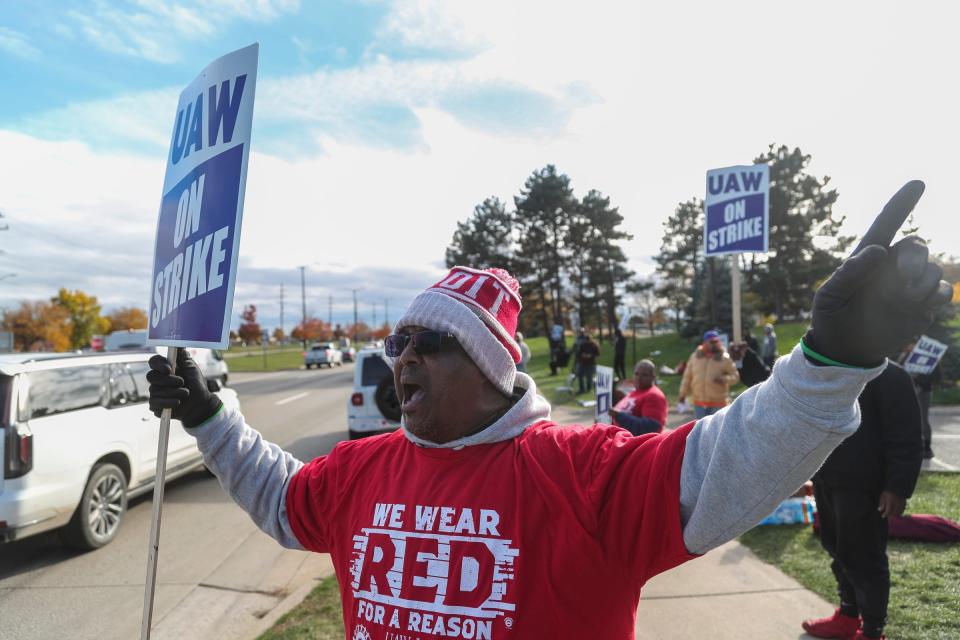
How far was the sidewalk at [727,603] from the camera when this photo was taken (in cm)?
377

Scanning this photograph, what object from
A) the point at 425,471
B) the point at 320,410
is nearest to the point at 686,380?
the point at 425,471

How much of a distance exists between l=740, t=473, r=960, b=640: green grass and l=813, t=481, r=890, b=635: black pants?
14.7 inches

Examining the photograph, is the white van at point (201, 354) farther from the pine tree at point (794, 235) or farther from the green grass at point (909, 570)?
the pine tree at point (794, 235)

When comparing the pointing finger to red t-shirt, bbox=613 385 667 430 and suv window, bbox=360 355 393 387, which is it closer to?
red t-shirt, bbox=613 385 667 430

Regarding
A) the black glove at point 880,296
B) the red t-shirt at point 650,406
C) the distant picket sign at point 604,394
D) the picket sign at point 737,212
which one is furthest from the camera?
the distant picket sign at point 604,394

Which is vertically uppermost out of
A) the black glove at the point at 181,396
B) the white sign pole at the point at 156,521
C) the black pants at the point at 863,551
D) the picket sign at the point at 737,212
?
the picket sign at the point at 737,212

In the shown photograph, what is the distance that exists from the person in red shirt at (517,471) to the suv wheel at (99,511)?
4.56m

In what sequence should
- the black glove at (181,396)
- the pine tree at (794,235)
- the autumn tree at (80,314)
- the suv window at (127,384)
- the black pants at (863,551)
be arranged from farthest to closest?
the autumn tree at (80,314)
the pine tree at (794,235)
the suv window at (127,384)
the black pants at (863,551)
the black glove at (181,396)

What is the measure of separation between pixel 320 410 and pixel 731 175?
12900 mm

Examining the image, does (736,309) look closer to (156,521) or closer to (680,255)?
(156,521)

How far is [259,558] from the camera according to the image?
5.75 meters

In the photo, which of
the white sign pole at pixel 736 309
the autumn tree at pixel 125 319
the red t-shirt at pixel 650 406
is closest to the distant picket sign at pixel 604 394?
the red t-shirt at pixel 650 406

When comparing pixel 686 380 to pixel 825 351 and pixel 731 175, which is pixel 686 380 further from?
pixel 825 351

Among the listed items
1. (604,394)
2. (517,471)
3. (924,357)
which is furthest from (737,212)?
(517,471)
